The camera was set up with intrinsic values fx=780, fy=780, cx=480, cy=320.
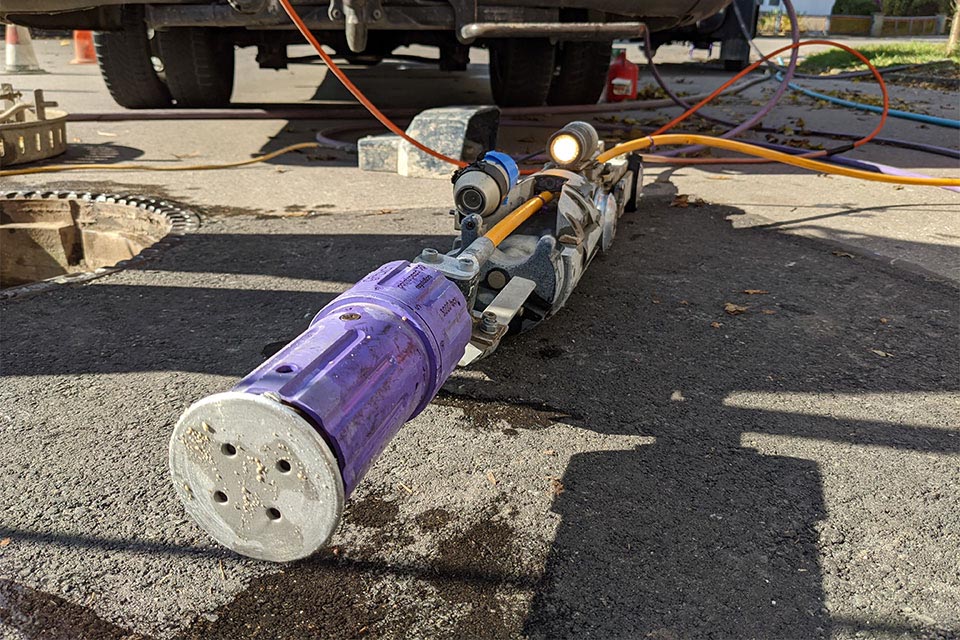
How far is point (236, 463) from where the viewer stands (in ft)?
3.91

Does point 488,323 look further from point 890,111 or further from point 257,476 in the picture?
point 890,111

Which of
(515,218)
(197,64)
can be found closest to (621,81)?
(197,64)

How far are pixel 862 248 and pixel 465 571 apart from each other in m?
2.70

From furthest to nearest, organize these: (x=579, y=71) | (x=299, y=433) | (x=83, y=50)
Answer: (x=83, y=50) < (x=579, y=71) < (x=299, y=433)

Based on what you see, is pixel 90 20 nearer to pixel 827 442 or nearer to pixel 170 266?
pixel 170 266

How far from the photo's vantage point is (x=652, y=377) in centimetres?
228

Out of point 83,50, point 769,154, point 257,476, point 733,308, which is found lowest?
point 733,308

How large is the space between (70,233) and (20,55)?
772cm

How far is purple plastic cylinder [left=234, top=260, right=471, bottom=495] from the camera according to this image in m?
1.18

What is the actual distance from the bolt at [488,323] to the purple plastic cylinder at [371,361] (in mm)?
294

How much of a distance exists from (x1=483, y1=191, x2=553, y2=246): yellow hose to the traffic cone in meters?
9.58

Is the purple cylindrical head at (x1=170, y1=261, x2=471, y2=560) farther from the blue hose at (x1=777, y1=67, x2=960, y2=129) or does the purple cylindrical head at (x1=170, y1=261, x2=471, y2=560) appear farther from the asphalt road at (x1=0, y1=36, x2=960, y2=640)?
the blue hose at (x1=777, y1=67, x2=960, y2=129)

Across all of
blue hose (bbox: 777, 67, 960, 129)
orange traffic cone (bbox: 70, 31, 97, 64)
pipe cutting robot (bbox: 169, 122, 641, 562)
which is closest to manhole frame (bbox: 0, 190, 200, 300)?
pipe cutting robot (bbox: 169, 122, 641, 562)

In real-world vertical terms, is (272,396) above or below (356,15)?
below
